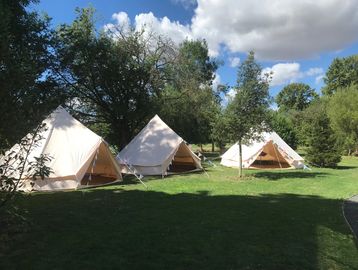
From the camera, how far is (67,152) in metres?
13.6

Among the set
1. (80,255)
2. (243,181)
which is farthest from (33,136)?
(243,181)

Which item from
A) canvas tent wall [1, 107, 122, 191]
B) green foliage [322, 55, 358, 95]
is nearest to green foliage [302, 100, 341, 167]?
canvas tent wall [1, 107, 122, 191]

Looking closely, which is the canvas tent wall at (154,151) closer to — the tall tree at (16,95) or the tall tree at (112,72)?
the tall tree at (112,72)

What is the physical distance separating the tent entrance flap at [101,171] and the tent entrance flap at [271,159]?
8.45 metres

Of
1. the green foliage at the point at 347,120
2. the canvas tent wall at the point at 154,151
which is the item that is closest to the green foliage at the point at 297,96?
the green foliage at the point at 347,120

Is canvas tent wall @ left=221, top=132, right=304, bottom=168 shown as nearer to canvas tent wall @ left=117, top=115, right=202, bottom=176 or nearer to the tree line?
the tree line

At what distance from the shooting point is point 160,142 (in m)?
18.0

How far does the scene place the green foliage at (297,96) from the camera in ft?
241

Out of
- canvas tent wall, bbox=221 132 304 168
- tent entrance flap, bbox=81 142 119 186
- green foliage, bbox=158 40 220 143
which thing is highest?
green foliage, bbox=158 40 220 143

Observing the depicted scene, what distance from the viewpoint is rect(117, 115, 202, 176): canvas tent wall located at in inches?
675

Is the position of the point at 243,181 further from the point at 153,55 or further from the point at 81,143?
the point at 153,55

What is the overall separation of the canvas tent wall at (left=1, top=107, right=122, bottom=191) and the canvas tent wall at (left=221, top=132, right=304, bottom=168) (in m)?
8.33

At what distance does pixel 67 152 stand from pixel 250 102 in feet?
24.6

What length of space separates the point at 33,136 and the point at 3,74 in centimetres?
94
